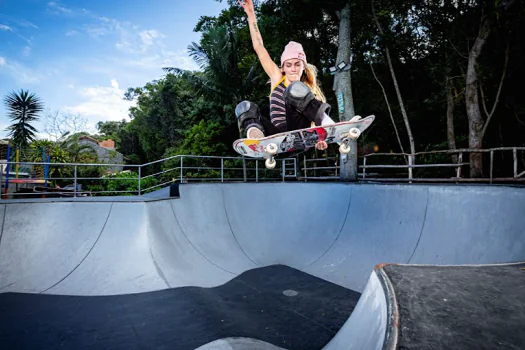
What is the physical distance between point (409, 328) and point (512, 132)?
15.2 meters

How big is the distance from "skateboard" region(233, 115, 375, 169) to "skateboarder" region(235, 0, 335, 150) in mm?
98

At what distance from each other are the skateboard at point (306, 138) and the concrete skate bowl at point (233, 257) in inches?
73.4

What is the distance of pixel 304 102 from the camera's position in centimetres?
385

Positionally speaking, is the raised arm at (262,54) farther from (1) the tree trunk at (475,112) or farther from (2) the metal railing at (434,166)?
(1) the tree trunk at (475,112)

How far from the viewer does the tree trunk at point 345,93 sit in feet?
26.6

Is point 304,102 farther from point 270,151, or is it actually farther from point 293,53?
point 270,151

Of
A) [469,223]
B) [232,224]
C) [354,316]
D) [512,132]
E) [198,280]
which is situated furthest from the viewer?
[512,132]

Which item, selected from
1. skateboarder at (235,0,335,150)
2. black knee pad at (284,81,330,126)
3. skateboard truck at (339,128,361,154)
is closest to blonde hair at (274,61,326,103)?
skateboarder at (235,0,335,150)

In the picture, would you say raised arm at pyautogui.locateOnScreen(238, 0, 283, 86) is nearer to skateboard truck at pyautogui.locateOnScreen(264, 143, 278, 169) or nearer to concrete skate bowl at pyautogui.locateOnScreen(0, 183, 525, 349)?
skateboard truck at pyautogui.locateOnScreen(264, 143, 278, 169)

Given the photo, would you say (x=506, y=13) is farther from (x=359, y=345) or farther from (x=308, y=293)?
(x=359, y=345)

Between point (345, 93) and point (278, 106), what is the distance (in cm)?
469

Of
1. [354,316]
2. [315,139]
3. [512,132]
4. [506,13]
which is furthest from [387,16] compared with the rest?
[354,316]

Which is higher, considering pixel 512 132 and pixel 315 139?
pixel 512 132

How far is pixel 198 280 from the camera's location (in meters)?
5.52
